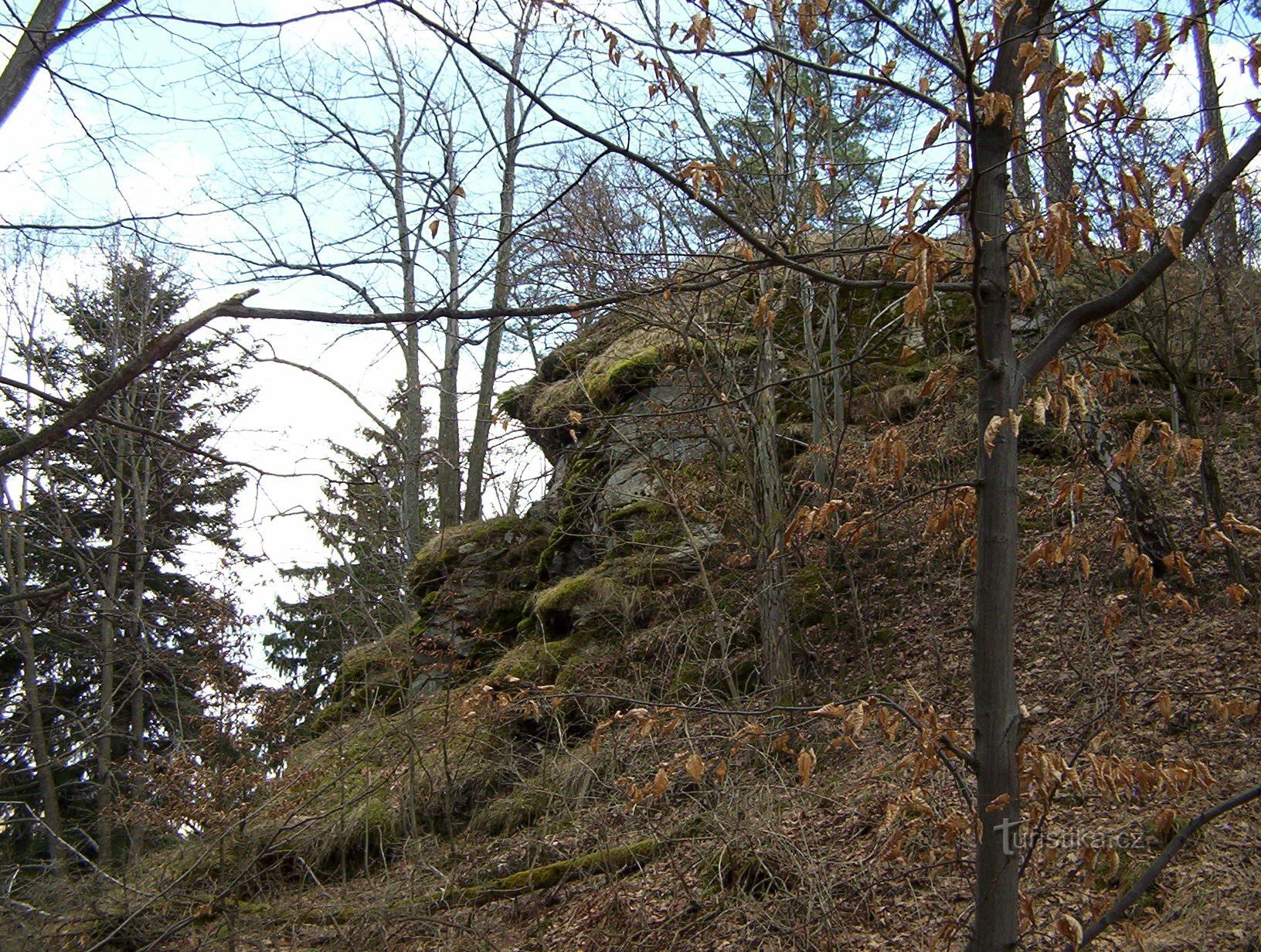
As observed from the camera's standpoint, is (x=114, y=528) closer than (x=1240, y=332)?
No

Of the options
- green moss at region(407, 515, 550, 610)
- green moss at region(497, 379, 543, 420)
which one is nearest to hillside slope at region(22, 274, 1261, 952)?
green moss at region(407, 515, 550, 610)

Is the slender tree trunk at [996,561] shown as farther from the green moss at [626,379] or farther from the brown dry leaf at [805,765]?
the green moss at [626,379]

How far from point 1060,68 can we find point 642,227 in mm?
6228

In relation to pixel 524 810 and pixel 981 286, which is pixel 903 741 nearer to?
pixel 524 810

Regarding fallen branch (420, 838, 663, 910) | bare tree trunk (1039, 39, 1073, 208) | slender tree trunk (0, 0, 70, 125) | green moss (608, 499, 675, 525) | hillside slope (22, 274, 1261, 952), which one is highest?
slender tree trunk (0, 0, 70, 125)

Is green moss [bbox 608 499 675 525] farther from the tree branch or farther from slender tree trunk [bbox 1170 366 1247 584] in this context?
the tree branch

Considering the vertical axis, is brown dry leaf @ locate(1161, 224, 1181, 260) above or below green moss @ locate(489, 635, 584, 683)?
above

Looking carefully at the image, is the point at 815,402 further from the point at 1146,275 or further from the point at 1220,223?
the point at 1146,275

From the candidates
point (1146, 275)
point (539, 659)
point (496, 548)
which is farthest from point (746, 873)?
point (496, 548)

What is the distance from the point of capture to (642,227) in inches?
323

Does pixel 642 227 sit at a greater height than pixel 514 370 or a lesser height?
greater

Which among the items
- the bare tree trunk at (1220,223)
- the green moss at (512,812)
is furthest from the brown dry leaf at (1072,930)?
the bare tree trunk at (1220,223)

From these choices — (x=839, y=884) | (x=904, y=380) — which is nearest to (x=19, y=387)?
(x=839, y=884)

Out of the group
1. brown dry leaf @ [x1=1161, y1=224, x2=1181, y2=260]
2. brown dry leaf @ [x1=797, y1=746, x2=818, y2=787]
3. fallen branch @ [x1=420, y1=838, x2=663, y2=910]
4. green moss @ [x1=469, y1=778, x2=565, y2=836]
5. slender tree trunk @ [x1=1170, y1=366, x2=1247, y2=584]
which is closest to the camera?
brown dry leaf @ [x1=1161, y1=224, x2=1181, y2=260]
